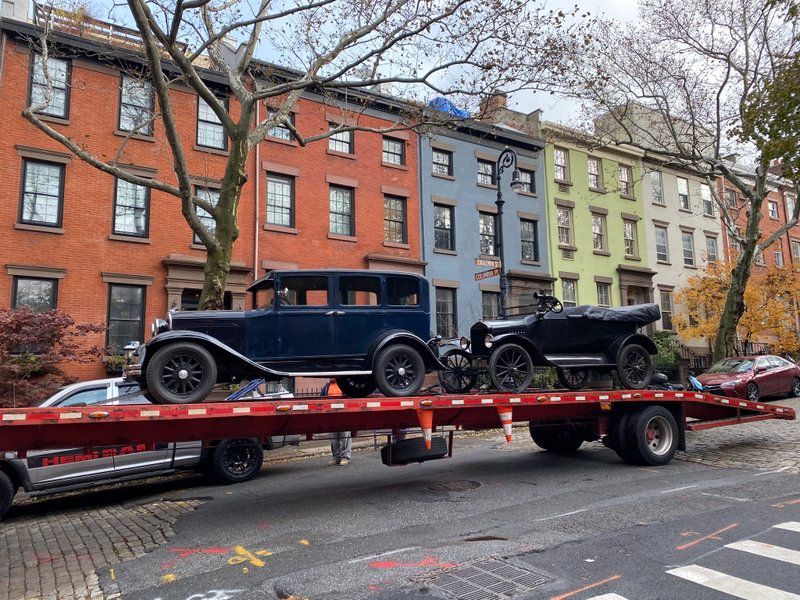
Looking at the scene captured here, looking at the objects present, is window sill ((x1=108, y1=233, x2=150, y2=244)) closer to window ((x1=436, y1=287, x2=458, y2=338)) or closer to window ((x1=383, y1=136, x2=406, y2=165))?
window ((x1=383, y1=136, x2=406, y2=165))

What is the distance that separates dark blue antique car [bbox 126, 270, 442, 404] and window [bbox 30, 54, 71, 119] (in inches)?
474

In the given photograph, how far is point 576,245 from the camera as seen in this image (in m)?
25.2

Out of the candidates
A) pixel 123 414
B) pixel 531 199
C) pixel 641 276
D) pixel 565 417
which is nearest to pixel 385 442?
pixel 565 417

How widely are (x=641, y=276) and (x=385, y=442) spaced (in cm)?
2233

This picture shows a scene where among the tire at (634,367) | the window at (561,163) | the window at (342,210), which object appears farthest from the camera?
the window at (561,163)

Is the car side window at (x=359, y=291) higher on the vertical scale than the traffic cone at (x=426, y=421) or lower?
higher

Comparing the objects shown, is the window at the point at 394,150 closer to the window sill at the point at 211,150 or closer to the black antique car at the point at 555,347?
the window sill at the point at 211,150

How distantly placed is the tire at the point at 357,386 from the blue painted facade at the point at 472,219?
12.2m

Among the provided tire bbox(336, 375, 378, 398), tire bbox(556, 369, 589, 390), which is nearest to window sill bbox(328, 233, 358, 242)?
tire bbox(556, 369, 589, 390)

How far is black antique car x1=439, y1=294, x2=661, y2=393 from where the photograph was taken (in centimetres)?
870

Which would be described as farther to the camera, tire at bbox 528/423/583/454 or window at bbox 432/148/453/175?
window at bbox 432/148/453/175

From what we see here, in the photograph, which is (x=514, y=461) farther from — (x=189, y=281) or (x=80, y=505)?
(x=189, y=281)

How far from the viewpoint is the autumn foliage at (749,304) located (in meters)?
26.0

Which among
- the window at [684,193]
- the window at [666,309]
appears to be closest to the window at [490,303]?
the window at [666,309]
